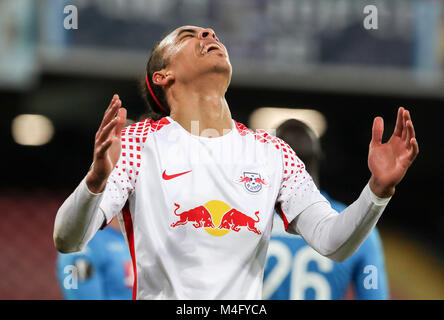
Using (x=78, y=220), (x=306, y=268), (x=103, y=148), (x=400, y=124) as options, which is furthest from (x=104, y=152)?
(x=306, y=268)

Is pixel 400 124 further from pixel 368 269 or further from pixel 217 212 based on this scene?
pixel 368 269

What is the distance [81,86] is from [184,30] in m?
5.11

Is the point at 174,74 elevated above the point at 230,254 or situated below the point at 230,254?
above

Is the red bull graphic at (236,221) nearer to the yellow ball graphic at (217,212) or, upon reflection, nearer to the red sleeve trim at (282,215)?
the yellow ball graphic at (217,212)

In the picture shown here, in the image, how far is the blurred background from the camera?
6.38 m

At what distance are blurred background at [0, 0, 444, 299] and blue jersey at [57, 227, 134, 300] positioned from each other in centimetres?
264

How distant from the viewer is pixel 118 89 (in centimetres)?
650

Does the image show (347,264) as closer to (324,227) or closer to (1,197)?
(324,227)

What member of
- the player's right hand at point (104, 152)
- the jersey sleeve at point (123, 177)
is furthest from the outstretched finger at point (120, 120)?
the jersey sleeve at point (123, 177)

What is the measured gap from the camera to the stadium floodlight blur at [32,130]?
7.26m

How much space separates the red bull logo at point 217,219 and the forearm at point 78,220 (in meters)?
0.17

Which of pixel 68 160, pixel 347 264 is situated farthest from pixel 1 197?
pixel 347 264
